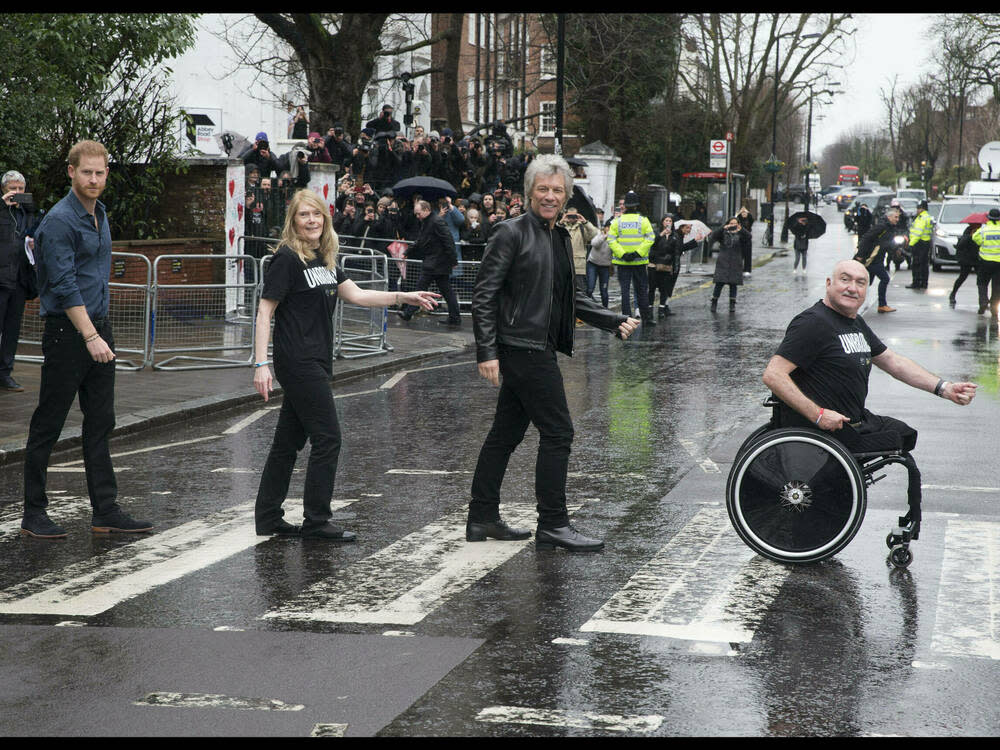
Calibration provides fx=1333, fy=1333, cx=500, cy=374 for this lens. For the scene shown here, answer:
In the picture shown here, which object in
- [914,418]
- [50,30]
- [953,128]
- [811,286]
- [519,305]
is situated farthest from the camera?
[953,128]

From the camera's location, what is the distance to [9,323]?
39.4 feet

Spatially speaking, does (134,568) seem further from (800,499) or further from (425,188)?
(425,188)

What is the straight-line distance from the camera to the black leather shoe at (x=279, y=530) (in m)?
6.98

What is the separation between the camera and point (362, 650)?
4.98 metres

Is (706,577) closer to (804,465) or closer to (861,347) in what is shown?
(804,465)

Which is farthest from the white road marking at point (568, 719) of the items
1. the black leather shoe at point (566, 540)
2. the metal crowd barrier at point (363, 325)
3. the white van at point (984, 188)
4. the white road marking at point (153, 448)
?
the white van at point (984, 188)

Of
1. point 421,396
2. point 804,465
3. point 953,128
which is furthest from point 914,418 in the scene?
point 953,128

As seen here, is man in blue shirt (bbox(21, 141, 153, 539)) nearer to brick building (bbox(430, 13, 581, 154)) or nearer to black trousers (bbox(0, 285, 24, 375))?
black trousers (bbox(0, 285, 24, 375))

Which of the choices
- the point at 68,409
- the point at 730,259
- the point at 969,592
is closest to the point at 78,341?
the point at 68,409

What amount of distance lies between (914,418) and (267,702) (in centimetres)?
829

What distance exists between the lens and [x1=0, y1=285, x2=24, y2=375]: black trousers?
39.1 ft

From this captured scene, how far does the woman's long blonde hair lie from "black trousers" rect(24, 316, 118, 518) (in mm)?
1111

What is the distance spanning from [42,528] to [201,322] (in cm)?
737

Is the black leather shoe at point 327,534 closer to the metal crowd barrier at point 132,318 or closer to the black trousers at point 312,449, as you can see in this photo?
the black trousers at point 312,449
